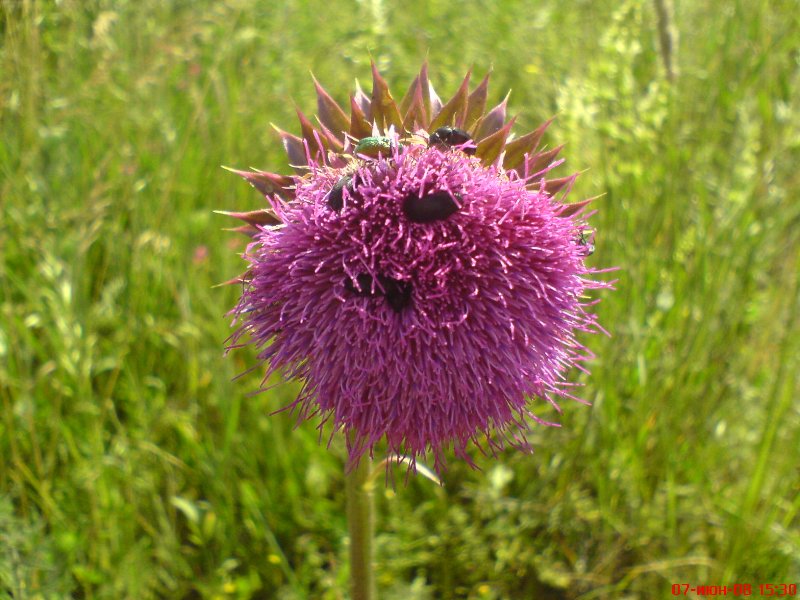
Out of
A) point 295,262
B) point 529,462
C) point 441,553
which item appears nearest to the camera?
point 295,262

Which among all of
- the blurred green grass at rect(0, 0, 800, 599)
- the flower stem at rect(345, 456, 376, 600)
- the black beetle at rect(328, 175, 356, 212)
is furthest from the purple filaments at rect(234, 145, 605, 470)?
the blurred green grass at rect(0, 0, 800, 599)

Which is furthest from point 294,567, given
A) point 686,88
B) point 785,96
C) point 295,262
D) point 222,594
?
point 785,96

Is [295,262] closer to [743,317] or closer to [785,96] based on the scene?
[743,317]

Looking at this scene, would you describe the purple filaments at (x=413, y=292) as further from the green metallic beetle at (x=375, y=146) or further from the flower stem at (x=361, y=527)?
the flower stem at (x=361, y=527)

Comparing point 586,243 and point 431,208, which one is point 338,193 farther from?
point 586,243

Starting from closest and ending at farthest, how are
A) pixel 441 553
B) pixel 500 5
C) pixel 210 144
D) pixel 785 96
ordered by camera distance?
1. pixel 441 553
2. pixel 210 144
3. pixel 785 96
4. pixel 500 5

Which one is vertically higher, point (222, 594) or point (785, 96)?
point (785, 96)
